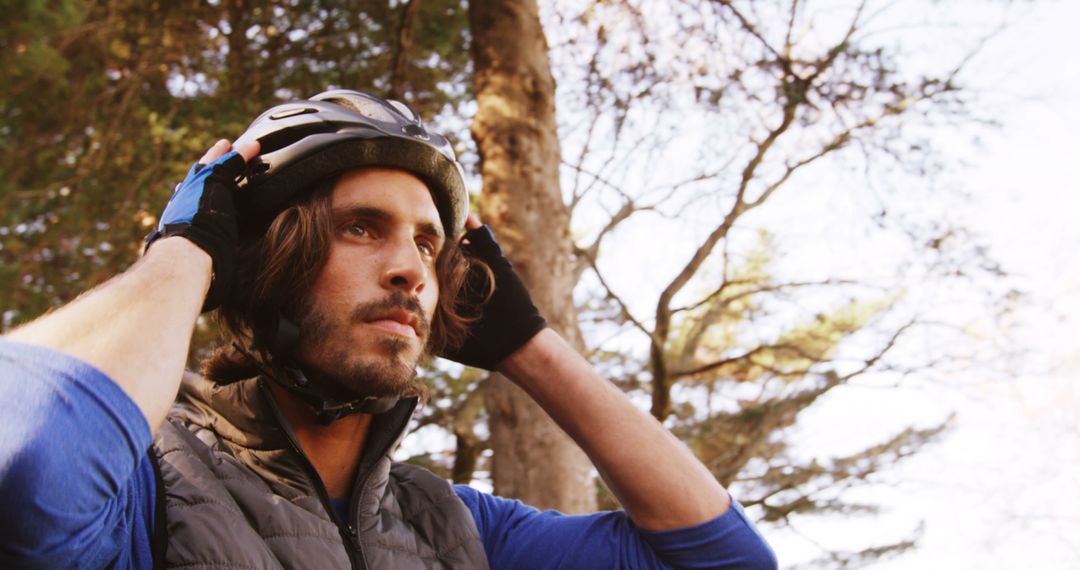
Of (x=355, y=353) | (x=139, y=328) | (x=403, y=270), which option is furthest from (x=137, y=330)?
(x=403, y=270)

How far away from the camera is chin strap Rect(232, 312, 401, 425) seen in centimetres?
220

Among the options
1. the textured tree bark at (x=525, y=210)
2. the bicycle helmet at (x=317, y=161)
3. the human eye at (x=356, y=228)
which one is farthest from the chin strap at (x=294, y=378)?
the textured tree bark at (x=525, y=210)

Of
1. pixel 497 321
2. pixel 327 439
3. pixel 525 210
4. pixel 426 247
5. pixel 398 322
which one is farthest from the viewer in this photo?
pixel 525 210

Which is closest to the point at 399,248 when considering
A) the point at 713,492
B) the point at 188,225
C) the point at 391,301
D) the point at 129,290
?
the point at 391,301

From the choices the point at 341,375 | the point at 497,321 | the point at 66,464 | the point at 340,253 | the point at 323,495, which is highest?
the point at 497,321

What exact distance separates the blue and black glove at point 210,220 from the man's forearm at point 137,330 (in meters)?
0.16

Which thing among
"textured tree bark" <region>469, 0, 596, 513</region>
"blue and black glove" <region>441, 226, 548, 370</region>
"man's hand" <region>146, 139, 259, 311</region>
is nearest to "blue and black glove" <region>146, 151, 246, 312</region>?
"man's hand" <region>146, 139, 259, 311</region>

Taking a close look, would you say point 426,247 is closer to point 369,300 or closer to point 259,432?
point 369,300

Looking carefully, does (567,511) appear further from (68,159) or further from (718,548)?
(68,159)

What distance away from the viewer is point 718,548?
2.27 meters

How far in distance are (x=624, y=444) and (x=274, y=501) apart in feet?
2.89

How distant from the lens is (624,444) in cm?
237

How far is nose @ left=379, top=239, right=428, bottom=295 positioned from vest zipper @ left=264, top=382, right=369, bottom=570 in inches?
15.4

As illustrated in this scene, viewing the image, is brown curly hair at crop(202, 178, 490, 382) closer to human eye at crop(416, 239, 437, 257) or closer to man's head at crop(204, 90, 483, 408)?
man's head at crop(204, 90, 483, 408)
